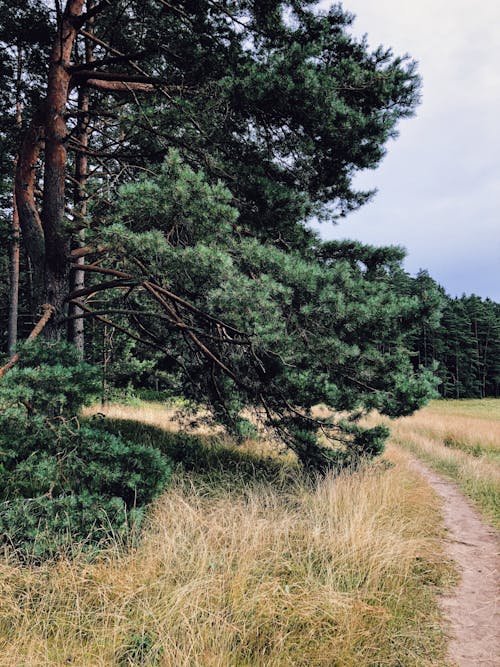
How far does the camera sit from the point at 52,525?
10.2 feet

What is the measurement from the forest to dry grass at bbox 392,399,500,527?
224cm

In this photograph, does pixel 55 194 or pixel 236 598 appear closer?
pixel 236 598

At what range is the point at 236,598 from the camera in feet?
8.56

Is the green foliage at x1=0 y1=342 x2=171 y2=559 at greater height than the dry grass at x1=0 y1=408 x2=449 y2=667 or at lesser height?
greater

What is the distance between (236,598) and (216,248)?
117 inches

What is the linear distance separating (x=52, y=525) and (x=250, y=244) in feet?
10.2

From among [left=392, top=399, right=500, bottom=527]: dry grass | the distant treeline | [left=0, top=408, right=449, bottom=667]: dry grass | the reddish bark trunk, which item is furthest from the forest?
the distant treeline

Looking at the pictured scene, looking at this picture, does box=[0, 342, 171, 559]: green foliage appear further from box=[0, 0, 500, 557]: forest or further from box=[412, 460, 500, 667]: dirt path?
box=[412, 460, 500, 667]: dirt path

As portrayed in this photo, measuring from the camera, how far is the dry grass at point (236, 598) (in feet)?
7.56

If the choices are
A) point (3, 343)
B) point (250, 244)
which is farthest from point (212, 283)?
point (3, 343)

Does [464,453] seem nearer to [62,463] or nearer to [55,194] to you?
[62,463]

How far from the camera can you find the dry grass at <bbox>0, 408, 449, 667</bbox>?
2305 mm

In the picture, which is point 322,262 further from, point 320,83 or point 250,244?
point 320,83

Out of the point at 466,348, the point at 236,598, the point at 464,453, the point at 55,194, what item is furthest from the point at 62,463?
the point at 466,348
